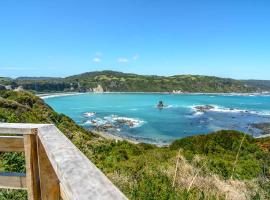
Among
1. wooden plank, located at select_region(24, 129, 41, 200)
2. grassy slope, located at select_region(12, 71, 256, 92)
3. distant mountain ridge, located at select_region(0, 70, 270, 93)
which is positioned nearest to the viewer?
wooden plank, located at select_region(24, 129, 41, 200)

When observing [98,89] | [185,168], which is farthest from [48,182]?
[98,89]

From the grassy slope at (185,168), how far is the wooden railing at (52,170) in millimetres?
1264

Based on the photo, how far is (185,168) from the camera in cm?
605

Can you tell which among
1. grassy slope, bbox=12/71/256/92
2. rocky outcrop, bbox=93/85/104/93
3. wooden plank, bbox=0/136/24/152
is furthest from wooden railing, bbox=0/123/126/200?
rocky outcrop, bbox=93/85/104/93

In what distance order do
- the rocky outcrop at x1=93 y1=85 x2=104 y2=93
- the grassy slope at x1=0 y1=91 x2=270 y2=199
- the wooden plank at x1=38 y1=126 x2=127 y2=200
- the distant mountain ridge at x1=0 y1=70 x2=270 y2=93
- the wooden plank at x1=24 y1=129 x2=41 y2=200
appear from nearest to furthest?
the wooden plank at x1=38 y1=126 x2=127 y2=200 < the wooden plank at x1=24 y1=129 x2=41 y2=200 < the grassy slope at x1=0 y1=91 x2=270 y2=199 < the rocky outcrop at x1=93 y1=85 x2=104 y2=93 < the distant mountain ridge at x1=0 y1=70 x2=270 y2=93

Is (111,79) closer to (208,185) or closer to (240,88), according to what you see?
(240,88)

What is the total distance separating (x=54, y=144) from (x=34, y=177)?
1.21 feet

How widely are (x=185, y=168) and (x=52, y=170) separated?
4.78 m

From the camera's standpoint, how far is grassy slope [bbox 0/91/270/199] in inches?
139

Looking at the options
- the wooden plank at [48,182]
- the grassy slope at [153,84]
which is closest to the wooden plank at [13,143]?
the wooden plank at [48,182]

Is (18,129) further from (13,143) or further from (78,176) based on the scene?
(78,176)

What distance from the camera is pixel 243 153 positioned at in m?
15.1

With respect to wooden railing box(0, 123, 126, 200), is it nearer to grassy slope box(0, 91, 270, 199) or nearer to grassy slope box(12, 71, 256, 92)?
grassy slope box(0, 91, 270, 199)

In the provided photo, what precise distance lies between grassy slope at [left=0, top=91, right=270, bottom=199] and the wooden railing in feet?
4.15
